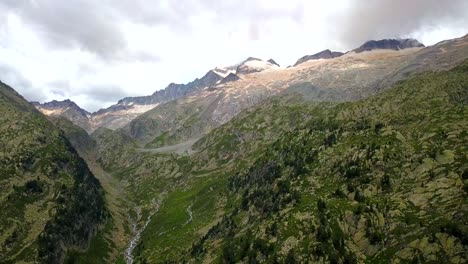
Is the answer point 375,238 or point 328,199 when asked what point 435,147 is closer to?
point 328,199

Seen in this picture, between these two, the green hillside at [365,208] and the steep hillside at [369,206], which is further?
the green hillside at [365,208]

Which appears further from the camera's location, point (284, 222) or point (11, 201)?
point (11, 201)

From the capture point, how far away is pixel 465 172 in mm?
124938

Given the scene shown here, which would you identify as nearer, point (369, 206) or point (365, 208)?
point (365, 208)

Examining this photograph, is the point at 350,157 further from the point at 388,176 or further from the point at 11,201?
the point at 11,201

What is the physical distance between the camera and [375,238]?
118812mm

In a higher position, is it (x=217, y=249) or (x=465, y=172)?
(x=465, y=172)

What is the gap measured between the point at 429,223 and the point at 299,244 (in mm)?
39131

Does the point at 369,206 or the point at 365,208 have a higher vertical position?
the point at 365,208

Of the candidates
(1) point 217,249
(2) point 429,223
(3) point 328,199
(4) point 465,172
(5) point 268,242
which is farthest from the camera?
(1) point 217,249

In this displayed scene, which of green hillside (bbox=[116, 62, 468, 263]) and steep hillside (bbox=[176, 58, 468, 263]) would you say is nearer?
steep hillside (bbox=[176, 58, 468, 263])

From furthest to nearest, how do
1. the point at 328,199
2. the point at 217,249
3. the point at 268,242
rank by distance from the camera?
the point at 217,249
the point at 328,199
the point at 268,242

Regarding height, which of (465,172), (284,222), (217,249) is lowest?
(217,249)

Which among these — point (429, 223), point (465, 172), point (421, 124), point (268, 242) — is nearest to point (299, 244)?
point (268, 242)
